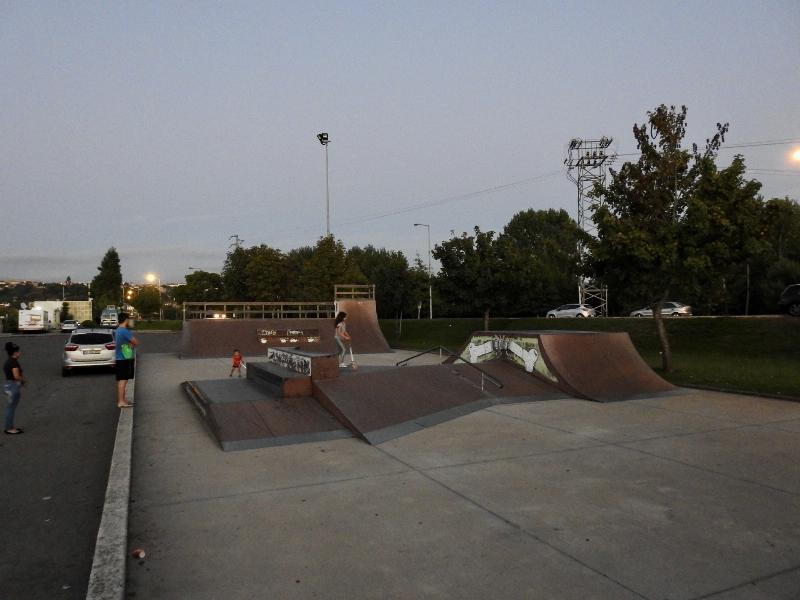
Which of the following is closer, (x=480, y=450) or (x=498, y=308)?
(x=480, y=450)

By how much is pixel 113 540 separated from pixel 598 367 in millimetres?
10968

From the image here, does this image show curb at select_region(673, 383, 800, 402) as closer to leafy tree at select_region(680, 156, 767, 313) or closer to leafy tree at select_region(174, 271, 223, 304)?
leafy tree at select_region(680, 156, 767, 313)

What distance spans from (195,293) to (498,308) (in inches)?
2197

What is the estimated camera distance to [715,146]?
1670 centimetres

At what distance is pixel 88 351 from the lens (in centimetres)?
1734

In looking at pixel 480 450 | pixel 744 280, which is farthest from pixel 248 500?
pixel 744 280

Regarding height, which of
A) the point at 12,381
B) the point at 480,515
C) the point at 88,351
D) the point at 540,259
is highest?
the point at 540,259

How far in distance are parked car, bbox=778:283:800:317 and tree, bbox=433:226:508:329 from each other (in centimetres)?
1161

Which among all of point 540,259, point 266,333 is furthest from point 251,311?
point 540,259

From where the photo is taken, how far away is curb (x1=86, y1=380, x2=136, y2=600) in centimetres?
364

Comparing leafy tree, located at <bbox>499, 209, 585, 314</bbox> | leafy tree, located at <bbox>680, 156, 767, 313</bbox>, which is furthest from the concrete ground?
leafy tree, located at <bbox>499, 209, 585, 314</bbox>

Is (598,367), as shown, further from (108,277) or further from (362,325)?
(108,277)

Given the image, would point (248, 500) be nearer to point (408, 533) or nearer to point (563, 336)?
point (408, 533)

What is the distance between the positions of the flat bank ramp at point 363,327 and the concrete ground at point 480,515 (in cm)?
1934
